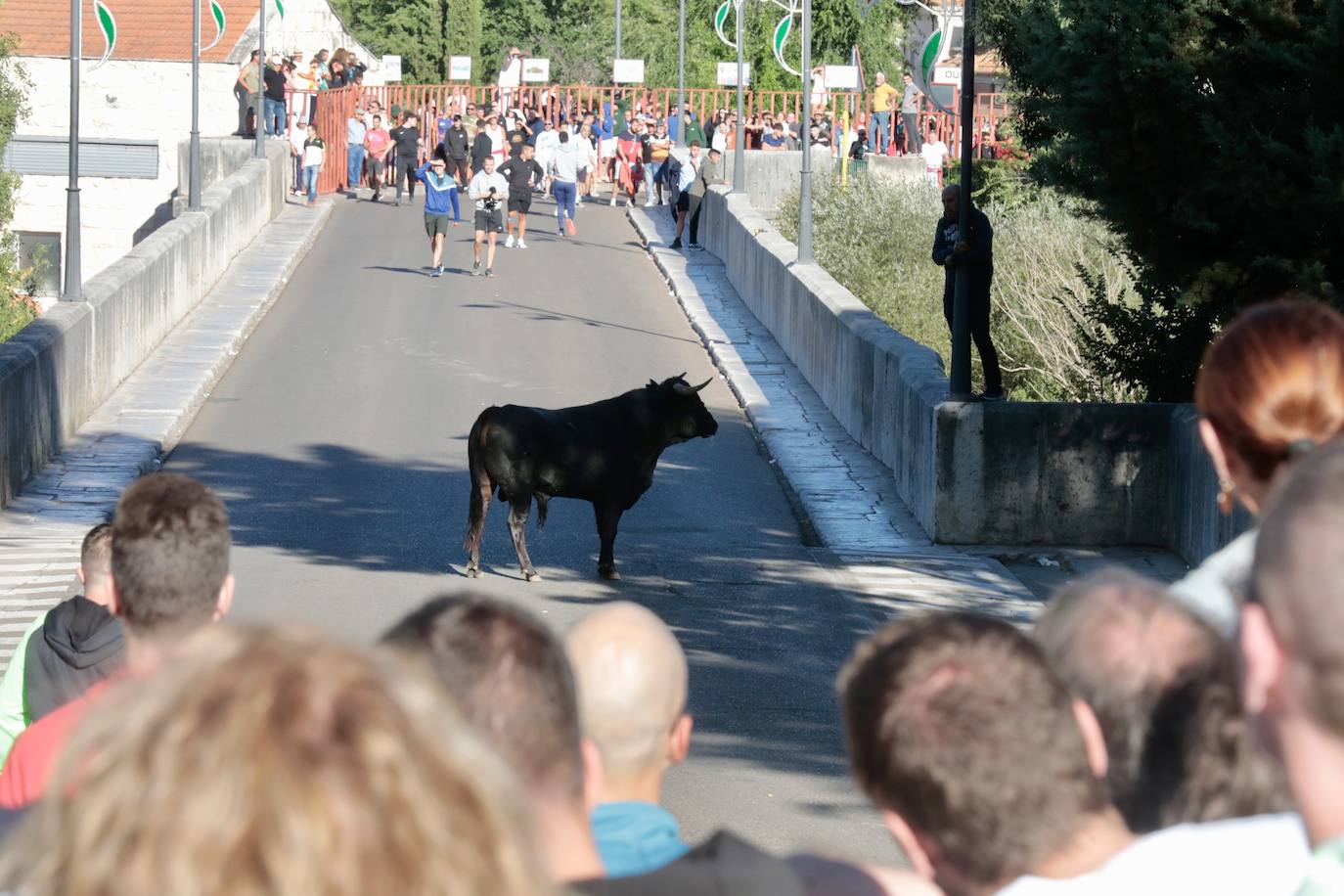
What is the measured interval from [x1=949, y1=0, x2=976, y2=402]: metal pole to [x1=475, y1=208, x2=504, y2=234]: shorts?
53.7 ft

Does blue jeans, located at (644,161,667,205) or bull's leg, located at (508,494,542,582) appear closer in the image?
bull's leg, located at (508,494,542,582)

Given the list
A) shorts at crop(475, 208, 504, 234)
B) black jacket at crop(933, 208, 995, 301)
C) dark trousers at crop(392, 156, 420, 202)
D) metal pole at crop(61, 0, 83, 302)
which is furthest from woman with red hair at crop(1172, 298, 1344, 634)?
dark trousers at crop(392, 156, 420, 202)

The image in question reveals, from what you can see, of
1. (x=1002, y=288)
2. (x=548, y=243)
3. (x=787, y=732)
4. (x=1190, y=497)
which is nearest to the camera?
(x=787, y=732)

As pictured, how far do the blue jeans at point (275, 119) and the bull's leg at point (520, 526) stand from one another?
2947 cm

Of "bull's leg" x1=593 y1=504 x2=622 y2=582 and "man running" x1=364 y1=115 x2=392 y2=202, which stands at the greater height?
"man running" x1=364 y1=115 x2=392 y2=202

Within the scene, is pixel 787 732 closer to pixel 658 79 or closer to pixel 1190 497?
pixel 1190 497

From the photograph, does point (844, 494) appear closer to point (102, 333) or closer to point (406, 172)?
point (102, 333)

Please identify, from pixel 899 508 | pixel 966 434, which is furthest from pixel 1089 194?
pixel 899 508

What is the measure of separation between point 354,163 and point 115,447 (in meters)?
25.2

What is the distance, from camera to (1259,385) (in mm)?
3656

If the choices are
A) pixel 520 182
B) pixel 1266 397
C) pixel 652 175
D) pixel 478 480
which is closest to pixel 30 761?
pixel 1266 397

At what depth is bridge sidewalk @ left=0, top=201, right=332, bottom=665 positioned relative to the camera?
12.4 meters

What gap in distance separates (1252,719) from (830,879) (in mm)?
942

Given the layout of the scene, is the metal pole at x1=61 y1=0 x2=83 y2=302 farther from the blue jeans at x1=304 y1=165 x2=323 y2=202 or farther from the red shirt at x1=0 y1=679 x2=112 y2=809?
the blue jeans at x1=304 y1=165 x2=323 y2=202
